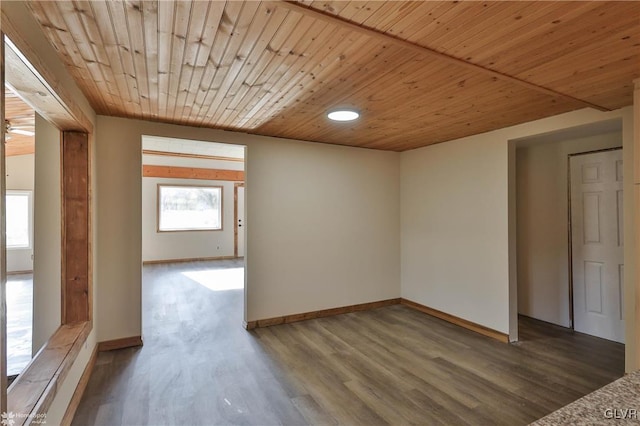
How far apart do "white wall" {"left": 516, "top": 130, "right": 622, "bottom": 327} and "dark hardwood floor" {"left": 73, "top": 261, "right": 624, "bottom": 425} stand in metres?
0.28

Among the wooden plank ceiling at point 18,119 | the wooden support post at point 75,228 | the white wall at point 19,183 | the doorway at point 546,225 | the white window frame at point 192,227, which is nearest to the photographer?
the wooden support post at point 75,228

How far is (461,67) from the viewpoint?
75.0 inches

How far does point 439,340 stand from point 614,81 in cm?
266

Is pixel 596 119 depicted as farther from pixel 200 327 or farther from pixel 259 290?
pixel 200 327

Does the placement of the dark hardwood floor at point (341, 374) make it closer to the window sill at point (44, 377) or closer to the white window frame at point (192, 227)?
the window sill at point (44, 377)

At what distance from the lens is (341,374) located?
8.62 feet

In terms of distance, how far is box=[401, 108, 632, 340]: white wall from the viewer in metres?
3.33

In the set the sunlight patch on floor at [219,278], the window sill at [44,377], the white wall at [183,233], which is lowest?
the sunlight patch on floor at [219,278]

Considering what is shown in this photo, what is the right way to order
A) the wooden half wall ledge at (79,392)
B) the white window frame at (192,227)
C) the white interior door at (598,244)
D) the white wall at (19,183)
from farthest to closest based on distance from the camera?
the white window frame at (192,227) < the white wall at (19,183) < the white interior door at (598,244) < the wooden half wall ledge at (79,392)

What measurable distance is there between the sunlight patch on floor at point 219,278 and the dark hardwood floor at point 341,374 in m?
1.62

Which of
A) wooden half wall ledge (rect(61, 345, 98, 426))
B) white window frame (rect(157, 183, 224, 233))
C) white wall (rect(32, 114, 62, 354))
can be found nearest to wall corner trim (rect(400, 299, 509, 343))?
wooden half wall ledge (rect(61, 345, 98, 426))

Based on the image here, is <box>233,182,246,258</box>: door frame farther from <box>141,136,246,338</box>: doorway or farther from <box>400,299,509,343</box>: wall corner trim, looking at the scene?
<box>400,299,509,343</box>: wall corner trim

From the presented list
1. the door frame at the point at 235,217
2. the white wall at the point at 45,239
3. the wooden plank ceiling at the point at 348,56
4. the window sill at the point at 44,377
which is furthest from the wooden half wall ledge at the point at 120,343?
the door frame at the point at 235,217

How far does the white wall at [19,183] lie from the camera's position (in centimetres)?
690
